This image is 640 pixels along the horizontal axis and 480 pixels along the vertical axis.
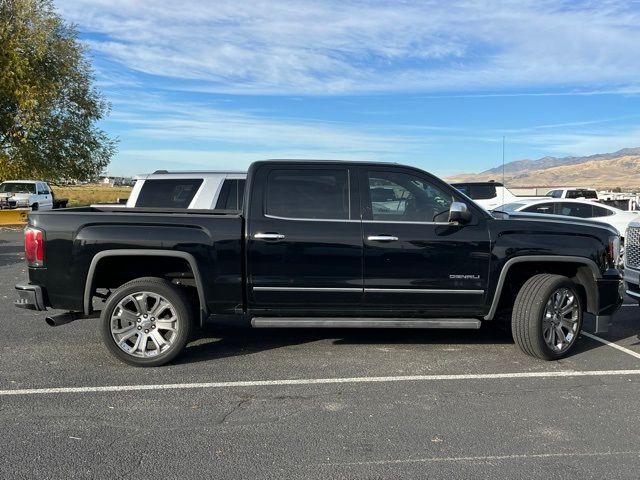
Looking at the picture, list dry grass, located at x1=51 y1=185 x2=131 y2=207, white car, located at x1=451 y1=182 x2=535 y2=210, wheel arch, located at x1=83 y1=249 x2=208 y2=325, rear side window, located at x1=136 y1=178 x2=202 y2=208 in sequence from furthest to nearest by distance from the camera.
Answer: dry grass, located at x1=51 y1=185 x2=131 y2=207 → white car, located at x1=451 y1=182 x2=535 y2=210 → rear side window, located at x1=136 y1=178 x2=202 y2=208 → wheel arch, located at x1=83 y1=249 x2=208 y2=325

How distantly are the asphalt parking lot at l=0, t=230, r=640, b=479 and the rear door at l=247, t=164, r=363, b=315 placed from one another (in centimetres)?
63

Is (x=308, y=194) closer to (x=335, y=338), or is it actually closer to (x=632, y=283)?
(x=335, y=338)

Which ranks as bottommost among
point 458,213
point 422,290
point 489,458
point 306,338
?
point 489,458

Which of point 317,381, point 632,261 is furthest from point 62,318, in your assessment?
point 632,261

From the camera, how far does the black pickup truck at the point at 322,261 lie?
523 cm

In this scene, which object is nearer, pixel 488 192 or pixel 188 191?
pixel 188 191

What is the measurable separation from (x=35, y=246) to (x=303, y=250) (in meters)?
2.44

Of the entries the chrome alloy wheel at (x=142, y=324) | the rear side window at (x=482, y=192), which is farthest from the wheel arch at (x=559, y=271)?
the rear side window at (x=482, y=192)

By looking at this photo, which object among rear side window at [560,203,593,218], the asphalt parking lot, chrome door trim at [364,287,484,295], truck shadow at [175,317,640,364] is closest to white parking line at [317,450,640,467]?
the asphalt parking lot

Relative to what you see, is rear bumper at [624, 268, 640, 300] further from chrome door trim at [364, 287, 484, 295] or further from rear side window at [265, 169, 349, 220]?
rear side window at [265, 169, 349, 220]

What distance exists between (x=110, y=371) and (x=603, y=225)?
502cm

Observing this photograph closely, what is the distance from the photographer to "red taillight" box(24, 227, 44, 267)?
17.1 ft

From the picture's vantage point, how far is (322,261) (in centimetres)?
533

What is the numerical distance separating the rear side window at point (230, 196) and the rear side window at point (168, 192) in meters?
0.40
